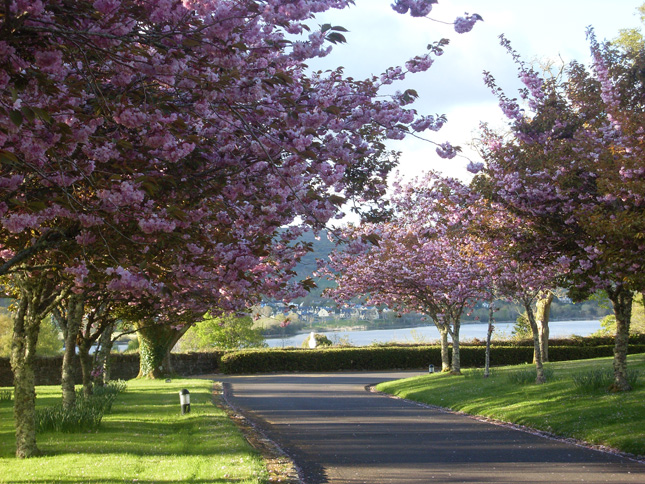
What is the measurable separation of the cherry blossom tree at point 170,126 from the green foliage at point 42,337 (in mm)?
55482

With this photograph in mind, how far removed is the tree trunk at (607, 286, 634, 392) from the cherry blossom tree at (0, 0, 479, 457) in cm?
1010

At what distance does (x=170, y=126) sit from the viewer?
17.6ft

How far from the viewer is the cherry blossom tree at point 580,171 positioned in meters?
11.2

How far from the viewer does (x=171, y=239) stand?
7020mm

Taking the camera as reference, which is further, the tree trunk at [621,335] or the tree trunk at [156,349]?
the tree trunk at [156,349]

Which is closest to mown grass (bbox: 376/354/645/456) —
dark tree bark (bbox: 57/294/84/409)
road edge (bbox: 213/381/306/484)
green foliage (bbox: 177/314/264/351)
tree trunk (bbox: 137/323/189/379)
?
road edge (bbox: 213/381/306/484)

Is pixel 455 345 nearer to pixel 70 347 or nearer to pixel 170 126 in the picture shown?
pixel 70 347

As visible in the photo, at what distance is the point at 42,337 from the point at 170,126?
66297mm

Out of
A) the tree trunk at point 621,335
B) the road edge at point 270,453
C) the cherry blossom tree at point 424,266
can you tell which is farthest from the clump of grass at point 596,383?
the road edge at point 270,453

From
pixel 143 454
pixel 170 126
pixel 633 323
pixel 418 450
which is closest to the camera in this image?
pixel 170 126

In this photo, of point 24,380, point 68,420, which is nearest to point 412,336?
point 68,420

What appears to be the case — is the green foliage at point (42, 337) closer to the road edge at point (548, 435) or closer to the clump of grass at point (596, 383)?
the road edge at point (548, 435)

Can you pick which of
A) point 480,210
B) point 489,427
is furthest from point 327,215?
point 480,210

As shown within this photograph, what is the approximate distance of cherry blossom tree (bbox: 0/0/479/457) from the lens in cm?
473
